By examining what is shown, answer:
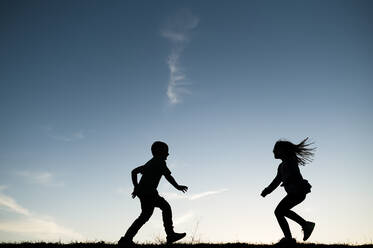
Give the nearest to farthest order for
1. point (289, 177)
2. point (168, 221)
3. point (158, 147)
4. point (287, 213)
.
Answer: point (287, 213), point (289, 177), point (168, 221), point (158, 147)

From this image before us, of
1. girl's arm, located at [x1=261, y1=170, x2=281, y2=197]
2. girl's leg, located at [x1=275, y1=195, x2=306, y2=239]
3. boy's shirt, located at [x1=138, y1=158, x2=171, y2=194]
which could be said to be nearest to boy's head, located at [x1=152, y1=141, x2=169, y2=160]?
boy's shirt, located at [x1=138, y1=158, x2=171, y2=194]

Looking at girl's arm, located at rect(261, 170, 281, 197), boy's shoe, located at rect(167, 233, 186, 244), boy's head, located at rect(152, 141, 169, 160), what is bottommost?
boy's shoe, located at rect(167, 233, 186, 244)

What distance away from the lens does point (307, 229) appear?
7016 mm

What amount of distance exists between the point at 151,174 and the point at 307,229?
3374 mm

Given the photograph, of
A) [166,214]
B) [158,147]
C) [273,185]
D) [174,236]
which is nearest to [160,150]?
[158,147]

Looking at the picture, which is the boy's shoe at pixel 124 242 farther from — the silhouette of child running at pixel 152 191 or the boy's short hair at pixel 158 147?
the boy's short hair at pixel 158 147

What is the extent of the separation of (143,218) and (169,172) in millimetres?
1132

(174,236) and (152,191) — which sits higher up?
(152,191)

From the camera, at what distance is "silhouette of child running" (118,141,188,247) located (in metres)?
7.19

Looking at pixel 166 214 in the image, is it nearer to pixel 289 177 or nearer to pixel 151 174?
pixel 151 174

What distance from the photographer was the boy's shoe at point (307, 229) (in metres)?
7.00

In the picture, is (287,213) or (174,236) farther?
(174,236)

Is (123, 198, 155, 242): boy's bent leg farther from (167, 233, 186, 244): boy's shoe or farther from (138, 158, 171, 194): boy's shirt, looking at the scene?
(167, 233, 186, 244): boy's shoe

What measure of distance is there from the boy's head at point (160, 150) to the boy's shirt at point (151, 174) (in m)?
0.11
